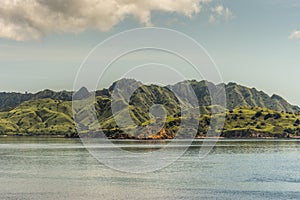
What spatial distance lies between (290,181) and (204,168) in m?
34.6

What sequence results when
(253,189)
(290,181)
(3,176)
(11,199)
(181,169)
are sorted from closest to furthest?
(11,199) → (253,189) → (290,181) → (3,176) → (181,169)

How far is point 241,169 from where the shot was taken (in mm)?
140875

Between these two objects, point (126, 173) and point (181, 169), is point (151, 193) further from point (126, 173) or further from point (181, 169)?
point (181, 169)

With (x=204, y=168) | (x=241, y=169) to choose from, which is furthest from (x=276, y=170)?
(x=204, y=168)

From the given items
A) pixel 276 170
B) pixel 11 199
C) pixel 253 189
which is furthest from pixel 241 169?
pixel 11 199

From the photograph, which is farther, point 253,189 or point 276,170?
point 276,170

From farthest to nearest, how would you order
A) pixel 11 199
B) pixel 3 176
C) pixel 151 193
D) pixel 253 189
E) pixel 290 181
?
pixel 3 176 < pixel 290 181 < pixel 253 189 < pixel 151 193 < pixel 11 199

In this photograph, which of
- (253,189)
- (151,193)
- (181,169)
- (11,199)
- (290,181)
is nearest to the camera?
(11,199)

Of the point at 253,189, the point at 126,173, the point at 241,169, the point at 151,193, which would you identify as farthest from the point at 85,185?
the point at 241,169

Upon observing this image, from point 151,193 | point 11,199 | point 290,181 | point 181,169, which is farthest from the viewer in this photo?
point 181,169

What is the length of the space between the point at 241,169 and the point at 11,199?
75976mm

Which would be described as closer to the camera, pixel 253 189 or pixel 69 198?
pixel 69 198

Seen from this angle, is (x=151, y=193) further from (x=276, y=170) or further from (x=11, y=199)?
(x=276, y=170)

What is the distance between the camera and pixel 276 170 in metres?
138
